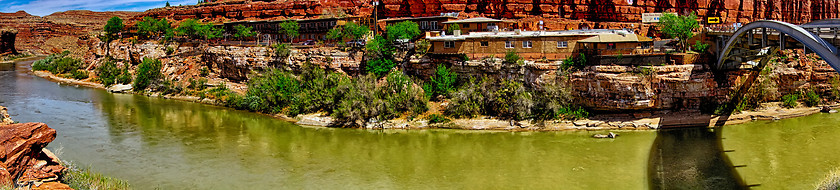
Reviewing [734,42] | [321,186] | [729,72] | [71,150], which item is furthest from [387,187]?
[729,72]

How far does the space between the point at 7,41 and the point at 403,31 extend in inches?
4449

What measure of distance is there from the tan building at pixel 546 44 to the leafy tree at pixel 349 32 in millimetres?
8177

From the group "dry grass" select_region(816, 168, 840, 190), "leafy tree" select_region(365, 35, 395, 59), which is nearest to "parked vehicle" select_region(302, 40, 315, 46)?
"leafy tree" select_region(365, 35, 395, 59)

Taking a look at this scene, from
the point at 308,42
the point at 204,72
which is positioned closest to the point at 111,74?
the point at 204,72

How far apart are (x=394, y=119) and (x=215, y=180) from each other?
47.0ft

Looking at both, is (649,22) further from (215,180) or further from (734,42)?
(215,180)

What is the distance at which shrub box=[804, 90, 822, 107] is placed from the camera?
3916 centimetres

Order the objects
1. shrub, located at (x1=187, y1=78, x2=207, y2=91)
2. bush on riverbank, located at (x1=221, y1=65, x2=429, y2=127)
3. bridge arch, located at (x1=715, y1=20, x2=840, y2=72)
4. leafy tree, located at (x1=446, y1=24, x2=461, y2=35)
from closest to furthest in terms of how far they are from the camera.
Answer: bridge arch, located at (x1=715, y1=20, x2=840, y2=72), bush on riverbank, located at (x1=221, y1=65, x2=429, y2=127), leafy tree, located at (x1=446, y1=24, x2=461, y2=35), shrub, located at (x1=187, y1=78, x2=207, y2=91)

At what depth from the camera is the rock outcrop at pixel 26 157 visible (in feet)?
55.0

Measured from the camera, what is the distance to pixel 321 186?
2539cm

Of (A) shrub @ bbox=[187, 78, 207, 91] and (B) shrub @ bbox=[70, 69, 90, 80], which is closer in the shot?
(A) shrub @ bbox=[187, 78, 207, 91]

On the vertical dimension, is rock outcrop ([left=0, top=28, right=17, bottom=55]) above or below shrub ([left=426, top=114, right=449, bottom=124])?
above

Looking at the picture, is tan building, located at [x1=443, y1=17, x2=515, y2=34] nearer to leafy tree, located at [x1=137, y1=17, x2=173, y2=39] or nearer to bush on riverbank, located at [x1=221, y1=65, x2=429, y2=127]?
bush on riverbank, located at [x1=221, y1=65, x2=429, y2=127]

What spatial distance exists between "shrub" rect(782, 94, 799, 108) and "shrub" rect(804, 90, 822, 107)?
26.4 inches
